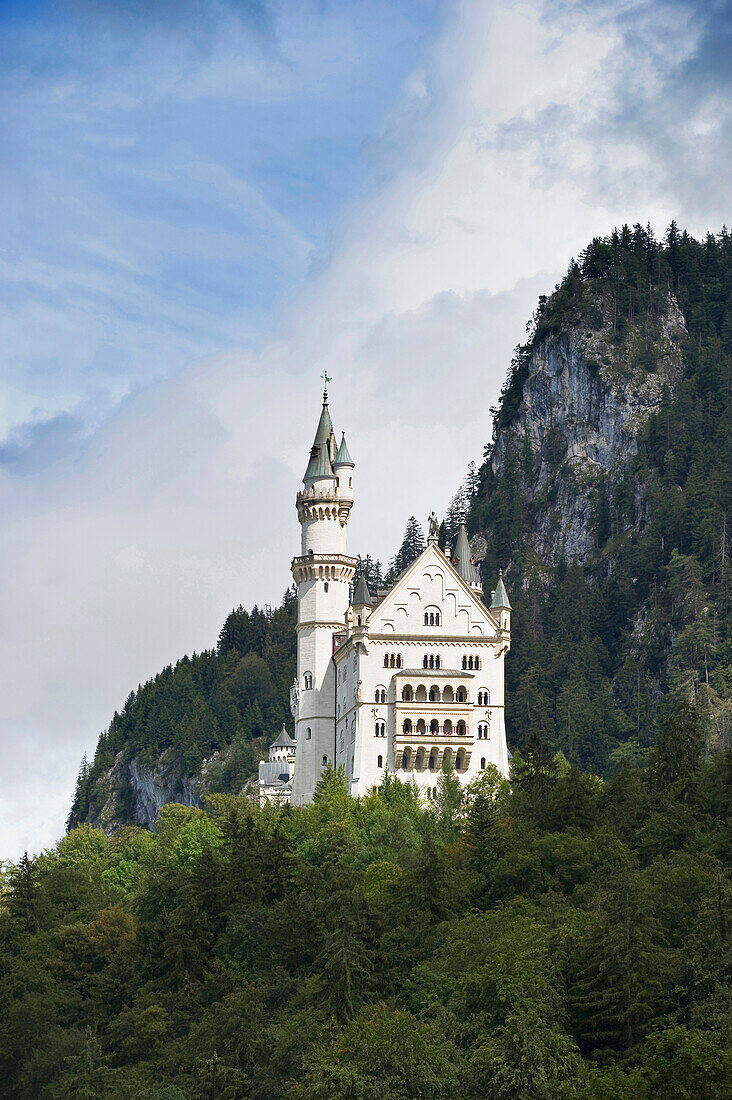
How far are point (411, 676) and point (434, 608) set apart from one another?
382cm

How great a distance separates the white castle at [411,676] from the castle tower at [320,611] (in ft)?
0.24

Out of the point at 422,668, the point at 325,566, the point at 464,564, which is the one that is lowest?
the point at 422,668

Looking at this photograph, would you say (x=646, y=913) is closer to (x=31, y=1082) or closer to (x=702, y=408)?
(x=31, y=1082)

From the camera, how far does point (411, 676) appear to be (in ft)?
351

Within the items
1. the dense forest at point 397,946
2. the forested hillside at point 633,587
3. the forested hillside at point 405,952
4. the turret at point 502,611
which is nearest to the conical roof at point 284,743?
the forested hillside at point 633,587

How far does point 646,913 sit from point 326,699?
160 feet

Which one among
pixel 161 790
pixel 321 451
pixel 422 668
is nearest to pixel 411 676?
pixel 422 668

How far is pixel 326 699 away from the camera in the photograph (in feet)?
373

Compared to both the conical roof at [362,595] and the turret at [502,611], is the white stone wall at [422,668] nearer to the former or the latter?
the turret at [502,611]

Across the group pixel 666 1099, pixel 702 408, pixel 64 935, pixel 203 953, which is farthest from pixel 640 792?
pixel 702 408

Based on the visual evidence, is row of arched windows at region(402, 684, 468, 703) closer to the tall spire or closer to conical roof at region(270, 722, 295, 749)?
the tall spire

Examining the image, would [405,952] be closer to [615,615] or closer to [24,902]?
[24,902]

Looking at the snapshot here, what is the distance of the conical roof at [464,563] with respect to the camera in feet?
377

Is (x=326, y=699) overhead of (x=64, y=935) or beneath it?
overhead
